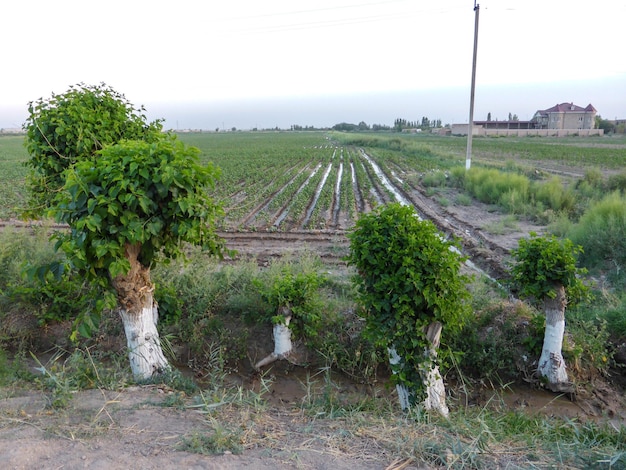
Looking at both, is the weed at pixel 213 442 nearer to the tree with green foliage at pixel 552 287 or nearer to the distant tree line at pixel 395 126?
the tree with green foliage at pixel 552 287

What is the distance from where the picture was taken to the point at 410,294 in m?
4.11

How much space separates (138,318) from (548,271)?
438 centimetres

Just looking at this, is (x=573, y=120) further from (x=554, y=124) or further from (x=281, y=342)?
(x=281, y=342)

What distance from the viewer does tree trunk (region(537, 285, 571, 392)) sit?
196 inches

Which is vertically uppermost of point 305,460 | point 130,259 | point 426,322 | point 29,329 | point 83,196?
point 83,196

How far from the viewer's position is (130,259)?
431 centimetres

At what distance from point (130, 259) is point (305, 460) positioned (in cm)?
260

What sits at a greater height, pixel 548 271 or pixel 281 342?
pixel 548 271

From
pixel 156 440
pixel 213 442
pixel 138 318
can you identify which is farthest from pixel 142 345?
pixel 213 442

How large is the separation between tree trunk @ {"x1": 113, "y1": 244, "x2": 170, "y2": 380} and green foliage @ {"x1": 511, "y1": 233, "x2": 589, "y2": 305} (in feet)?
13.2

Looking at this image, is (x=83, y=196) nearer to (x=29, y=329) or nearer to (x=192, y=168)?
(x=192, y=168)

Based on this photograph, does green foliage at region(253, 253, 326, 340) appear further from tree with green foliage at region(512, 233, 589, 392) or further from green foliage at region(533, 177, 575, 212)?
green foliage at region(533, 177, 575, 212)

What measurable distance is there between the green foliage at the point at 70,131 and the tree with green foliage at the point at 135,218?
118cm

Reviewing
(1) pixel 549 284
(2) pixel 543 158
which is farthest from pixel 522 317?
(2) pixel 543 158
